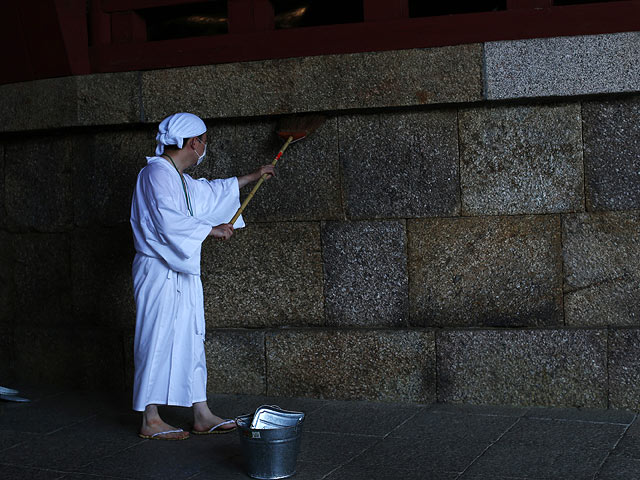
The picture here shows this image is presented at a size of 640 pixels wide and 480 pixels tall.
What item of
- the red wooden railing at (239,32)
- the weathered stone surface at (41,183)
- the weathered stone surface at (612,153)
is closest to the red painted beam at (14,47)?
the red wooden railing at (239,32)

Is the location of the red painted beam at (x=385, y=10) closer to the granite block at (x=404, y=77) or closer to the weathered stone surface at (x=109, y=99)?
the granite block at (x=404, y=77)

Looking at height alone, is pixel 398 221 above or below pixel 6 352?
above

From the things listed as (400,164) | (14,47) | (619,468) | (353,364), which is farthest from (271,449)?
(14,47)

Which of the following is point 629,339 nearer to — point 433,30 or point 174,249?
point 433,30

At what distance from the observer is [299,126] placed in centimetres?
568

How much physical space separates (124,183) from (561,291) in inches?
131

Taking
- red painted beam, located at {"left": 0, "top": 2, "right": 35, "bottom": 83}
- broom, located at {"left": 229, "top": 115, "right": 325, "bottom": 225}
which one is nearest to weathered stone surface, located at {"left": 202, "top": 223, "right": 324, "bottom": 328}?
broom, located at {"left": 229, "top": 115, "right": 325, "bottom": 225}

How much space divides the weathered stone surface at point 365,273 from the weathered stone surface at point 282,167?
22 cm

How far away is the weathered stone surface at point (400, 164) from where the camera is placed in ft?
18.2

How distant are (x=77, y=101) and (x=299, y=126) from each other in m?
1.77

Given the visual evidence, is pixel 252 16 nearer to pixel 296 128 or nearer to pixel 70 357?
pixel 296 128

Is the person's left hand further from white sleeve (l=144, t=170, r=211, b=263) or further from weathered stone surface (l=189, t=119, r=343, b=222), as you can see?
white sleeve (l=144, t=170, r=211, b=263)

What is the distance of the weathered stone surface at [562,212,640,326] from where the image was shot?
5.27m

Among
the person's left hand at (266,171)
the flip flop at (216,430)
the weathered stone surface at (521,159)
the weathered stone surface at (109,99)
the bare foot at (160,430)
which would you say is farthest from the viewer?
the weathered stone surface at (109,99)
